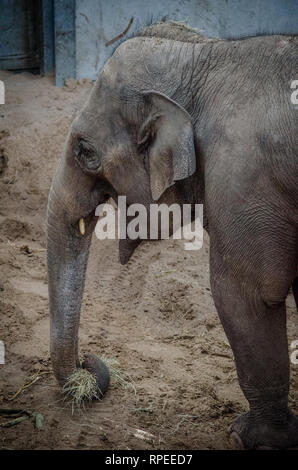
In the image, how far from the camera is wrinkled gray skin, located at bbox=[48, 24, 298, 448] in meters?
2.83

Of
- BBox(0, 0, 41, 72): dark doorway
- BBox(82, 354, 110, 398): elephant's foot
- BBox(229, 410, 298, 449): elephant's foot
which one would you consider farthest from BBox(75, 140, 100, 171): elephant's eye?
BBox(0, 0, 41, 72): dark doorway

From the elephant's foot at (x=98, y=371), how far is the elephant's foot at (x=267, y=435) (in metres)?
0.87

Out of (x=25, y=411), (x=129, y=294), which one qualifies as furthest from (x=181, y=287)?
(x=25, y=411)

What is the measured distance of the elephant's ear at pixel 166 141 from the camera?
9.87ft

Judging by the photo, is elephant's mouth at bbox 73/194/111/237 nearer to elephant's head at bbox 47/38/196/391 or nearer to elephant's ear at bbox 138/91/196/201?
elephant's head at bbox 47/38/196/391

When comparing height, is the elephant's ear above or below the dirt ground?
above

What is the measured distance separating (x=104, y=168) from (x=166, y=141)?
428 millimetres

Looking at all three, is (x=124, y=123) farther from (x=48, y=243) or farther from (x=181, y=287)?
(x=181, y=287)

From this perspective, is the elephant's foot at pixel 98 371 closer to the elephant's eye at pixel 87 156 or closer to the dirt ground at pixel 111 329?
the dirt ground at pixel 111 329

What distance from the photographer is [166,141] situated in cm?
307

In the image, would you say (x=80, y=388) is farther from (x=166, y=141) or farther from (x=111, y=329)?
(x=166, y=141)

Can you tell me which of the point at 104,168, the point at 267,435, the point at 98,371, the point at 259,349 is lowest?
the point at 98,371

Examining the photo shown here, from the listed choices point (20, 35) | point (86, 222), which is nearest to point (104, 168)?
point (86, 222)

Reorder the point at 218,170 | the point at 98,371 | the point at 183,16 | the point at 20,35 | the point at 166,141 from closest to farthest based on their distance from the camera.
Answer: the point at 218,170 < the point at 166,141 < the point at 98,371 < the point at 183,16 < the point at 20,35
